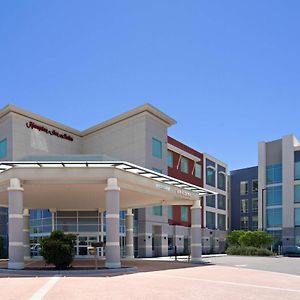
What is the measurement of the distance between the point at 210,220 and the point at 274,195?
33.4ft

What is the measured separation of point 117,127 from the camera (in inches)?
1993

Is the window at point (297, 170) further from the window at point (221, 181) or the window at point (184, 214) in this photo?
the window at point (184, 214)

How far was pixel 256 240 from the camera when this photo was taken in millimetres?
55219

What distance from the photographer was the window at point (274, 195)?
216ft

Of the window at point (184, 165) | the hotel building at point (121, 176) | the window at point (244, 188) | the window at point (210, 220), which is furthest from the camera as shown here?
the window at point (244, 188)

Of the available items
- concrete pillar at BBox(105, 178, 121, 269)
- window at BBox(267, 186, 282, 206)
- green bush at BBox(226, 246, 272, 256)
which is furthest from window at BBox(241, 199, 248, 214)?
concrete pillar at BBox(105, 178, 121, 269)

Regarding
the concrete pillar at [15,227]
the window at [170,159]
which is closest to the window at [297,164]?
the window at [170,159]

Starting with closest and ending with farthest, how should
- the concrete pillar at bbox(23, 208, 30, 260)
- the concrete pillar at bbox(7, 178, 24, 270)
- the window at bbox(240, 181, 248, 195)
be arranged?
1. the concrete pillar at bbox(7, 178, 24, 270)
2. the concrete pillar at bbox(23, 208, 30, 260)
3. the window at bbox(240, 181, 248, 195)

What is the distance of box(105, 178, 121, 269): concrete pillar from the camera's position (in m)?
23.1

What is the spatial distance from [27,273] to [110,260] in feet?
13.6

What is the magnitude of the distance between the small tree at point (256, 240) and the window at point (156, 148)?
15.6m

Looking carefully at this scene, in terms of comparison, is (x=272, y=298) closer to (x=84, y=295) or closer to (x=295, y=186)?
(x=84, y=295)

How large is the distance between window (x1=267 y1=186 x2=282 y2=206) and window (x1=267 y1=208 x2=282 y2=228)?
40.0 inches

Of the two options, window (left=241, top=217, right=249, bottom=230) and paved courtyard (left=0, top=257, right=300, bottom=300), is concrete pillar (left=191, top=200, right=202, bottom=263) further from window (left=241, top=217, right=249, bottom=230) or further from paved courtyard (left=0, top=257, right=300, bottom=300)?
window (left=241, top=217, right=249, bottom=230)
